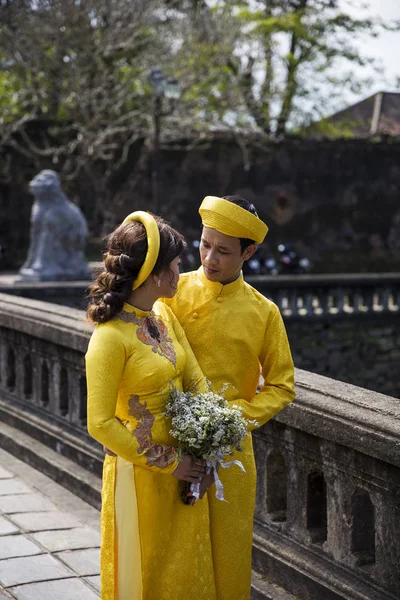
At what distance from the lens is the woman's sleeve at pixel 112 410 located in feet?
9.89

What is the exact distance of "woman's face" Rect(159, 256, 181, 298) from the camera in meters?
3.11

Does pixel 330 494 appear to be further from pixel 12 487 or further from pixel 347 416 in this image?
pixel 12 487

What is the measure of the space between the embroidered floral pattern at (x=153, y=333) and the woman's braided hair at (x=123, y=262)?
0.06 metres

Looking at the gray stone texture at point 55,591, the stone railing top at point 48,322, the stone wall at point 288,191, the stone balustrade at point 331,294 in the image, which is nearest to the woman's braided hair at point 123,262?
the gray stone texture at point 55,591

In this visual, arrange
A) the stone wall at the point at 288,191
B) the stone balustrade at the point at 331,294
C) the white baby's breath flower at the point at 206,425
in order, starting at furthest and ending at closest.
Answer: the stone wall at the point at 288,191 → the stone balustrade at the point at 331,294 → the white baby's breath flower at the point at 206,425

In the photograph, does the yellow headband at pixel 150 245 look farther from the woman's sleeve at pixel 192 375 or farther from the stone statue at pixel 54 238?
the stone statue at pixel 54 238

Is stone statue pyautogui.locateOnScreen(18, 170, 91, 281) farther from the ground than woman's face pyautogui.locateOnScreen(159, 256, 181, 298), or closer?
closer

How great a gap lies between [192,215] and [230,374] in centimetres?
2345

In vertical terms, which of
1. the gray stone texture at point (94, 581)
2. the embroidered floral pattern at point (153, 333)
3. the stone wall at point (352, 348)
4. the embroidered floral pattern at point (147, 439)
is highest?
the embroidered floral pattern at point (153, 333)

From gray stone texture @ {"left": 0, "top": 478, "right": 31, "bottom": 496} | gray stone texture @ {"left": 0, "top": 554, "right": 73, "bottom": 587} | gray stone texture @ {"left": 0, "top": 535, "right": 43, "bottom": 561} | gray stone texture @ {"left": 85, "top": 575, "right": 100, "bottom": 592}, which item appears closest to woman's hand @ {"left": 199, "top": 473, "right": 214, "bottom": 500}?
gray stone texture @ {"left": 85, "top": 575, "right": 100, "bottom": 592}

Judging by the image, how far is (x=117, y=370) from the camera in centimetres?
304

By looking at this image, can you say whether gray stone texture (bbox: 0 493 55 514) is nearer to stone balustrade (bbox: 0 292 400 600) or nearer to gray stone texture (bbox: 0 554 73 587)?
gray stone texture (bbox: 0 554 73 587)

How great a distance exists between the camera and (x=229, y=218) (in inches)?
128

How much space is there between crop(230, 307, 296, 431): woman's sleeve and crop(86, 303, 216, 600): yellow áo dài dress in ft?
0.74
